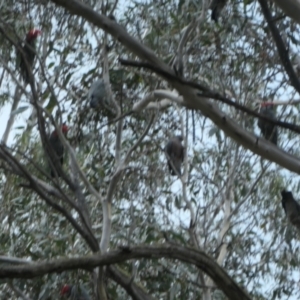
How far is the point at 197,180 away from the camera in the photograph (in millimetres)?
6438

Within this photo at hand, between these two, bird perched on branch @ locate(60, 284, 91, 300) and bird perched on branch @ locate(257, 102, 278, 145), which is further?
bird perched on branch @ locate(257, 102, 278, 145)

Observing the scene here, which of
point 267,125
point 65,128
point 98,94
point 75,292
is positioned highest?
point 65,128

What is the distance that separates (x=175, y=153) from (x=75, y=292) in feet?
4.60

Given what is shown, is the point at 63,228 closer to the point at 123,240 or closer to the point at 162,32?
the point at 123,240

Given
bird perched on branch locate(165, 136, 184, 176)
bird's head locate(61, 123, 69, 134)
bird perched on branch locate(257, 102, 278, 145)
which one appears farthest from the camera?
bird perched on branch locate(165, 136, 184, 176)

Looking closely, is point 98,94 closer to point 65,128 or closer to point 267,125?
point 65,128

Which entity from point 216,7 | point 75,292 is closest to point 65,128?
point 75,292

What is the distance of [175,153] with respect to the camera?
5.50 meters

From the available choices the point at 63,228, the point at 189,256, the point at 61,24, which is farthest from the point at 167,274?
the point at 189,256

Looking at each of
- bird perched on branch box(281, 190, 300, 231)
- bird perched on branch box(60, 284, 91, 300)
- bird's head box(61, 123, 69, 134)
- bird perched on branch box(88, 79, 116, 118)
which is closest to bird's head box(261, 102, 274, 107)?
bird perched on branch box(281, 190, 300, 231)

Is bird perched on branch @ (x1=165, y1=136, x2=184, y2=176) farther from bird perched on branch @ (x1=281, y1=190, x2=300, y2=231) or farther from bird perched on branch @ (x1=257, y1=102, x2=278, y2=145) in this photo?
bird perched on branch @ (x1=281, y1=190, x2=300, y2=231)

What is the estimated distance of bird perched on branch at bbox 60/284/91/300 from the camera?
14.5ft

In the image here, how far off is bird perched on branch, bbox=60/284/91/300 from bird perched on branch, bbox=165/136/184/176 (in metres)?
1.14

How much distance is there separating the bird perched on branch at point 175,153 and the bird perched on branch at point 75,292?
3.74ft
